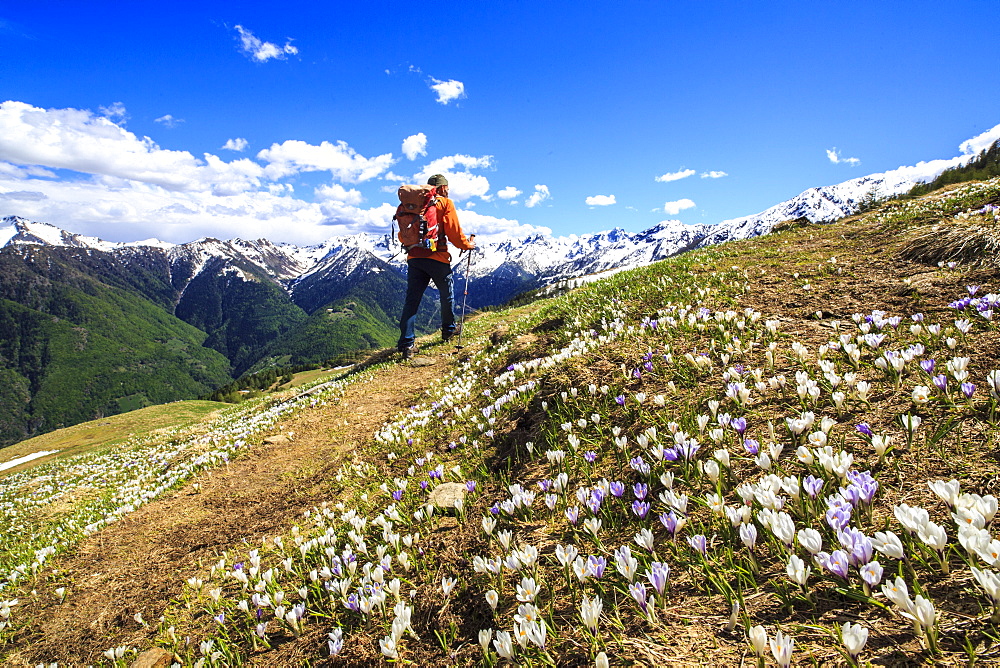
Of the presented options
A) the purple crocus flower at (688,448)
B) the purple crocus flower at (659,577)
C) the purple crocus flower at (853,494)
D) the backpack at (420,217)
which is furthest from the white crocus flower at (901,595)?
the backpack at (420,217)

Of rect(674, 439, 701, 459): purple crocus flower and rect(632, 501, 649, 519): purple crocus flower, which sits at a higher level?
rect(674, 439, 701, 459): purple crocus flower

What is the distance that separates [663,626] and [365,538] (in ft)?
9.69

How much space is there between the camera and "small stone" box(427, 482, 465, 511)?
404cm

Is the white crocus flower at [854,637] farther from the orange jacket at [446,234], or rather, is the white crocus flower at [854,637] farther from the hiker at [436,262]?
the orange jacket at [446,234]

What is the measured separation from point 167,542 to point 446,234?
10.2 meters

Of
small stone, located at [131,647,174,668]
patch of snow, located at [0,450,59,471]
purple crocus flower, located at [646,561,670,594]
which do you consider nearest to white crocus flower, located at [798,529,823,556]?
purple crocus flower, located at [646,561,670,594]

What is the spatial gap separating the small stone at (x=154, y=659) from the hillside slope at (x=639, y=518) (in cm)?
7

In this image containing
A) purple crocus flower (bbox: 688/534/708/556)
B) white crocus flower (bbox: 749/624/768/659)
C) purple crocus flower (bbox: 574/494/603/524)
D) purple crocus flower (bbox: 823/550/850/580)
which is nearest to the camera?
white crocus flower (bbox: 749/624/768/659)

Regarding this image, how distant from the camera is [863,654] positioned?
1.73 metres

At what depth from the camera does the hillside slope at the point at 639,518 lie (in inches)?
76.6

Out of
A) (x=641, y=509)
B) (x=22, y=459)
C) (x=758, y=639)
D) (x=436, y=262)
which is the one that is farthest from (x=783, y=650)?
(x=22, y=459)

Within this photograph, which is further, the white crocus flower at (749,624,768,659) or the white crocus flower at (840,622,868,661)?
the white crocus flower at (749,624,768,659)

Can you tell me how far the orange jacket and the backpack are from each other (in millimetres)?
138

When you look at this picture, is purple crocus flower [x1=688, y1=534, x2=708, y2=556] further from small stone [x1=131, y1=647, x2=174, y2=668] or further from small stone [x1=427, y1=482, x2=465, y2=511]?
small stone [x1=131, y1=647, x2=174, y2=668]
